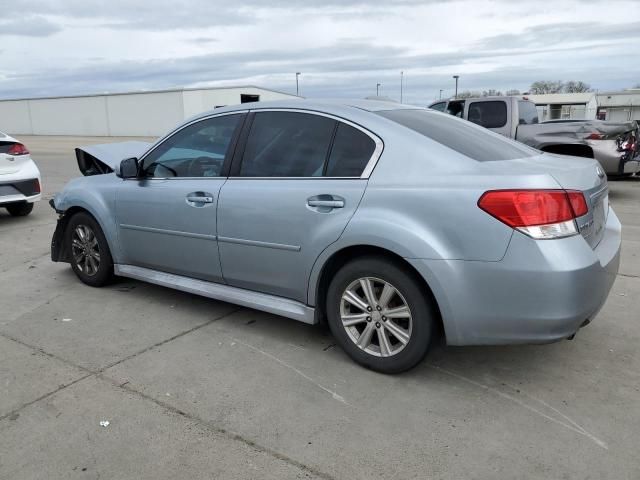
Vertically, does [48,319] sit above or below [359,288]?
below

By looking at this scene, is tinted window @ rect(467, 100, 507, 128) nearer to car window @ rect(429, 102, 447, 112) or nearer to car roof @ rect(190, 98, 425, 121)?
car window @ rect(429, 102, 447, 112)

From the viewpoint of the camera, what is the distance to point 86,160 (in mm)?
5902

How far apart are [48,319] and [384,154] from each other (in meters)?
3.03

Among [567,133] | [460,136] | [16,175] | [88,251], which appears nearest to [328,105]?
[460,136]

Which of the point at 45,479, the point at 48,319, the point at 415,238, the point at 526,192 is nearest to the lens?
the point at 45,479

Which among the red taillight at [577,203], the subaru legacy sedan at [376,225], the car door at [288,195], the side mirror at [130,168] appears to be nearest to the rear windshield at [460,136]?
the subaru legacy sedan at [376,225]

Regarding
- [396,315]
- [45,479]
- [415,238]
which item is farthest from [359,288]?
[45,479]

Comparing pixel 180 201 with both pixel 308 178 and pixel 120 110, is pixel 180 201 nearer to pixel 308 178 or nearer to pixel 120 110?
pixel 308 178

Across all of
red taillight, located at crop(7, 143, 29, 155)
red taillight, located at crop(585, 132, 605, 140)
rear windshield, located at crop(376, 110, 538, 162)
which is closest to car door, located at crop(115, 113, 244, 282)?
rear windshield, located at crop(376, 110, 538, 162)

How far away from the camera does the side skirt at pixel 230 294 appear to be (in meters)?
3.74

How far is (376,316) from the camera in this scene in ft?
11.1

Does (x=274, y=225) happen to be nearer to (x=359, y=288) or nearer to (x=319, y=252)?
(x=319, y=252)

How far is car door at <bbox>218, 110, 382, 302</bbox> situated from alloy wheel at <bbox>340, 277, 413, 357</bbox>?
0.33m

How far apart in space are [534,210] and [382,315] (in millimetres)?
1059
